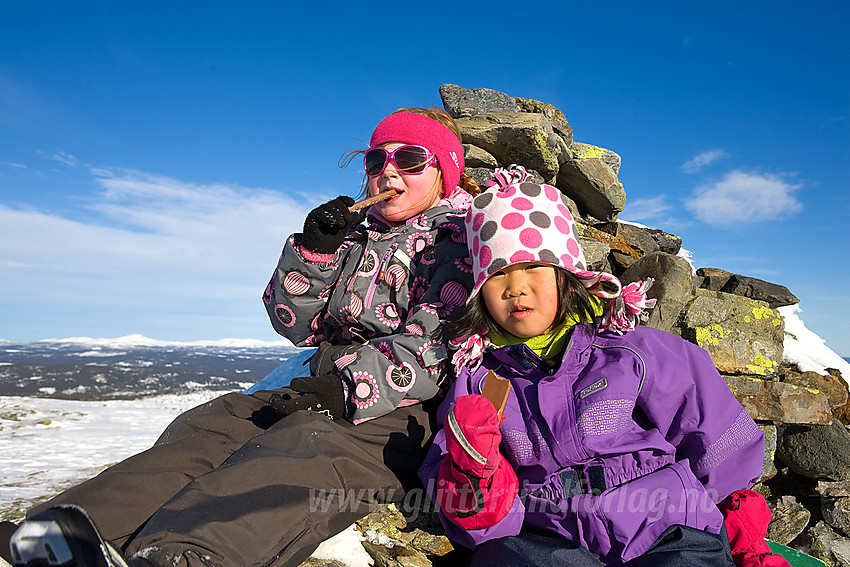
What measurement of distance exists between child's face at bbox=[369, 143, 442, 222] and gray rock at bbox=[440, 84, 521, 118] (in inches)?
128

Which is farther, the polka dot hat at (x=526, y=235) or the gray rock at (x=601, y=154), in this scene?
the gray rock at (x=601, y=154)

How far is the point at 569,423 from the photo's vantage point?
2.45m

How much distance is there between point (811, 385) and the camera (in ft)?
15.0

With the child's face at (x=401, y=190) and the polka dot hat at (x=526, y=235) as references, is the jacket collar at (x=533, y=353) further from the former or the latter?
the child's face at (x=401, y=190)

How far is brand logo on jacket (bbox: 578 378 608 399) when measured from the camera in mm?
2467

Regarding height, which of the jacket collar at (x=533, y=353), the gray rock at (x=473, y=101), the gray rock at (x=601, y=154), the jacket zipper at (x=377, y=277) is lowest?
the jacket collar at (x=533, y=353)

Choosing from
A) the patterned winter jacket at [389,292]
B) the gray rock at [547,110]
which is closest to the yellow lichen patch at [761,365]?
the patterned winter jacket at [389,292]

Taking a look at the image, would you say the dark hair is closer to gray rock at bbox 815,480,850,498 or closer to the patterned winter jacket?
the patterned winter jacket

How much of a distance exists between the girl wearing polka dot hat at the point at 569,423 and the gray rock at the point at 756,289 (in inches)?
133

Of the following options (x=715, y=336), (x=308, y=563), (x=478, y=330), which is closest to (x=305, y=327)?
(x=478, y=330)

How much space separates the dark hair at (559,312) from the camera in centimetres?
280

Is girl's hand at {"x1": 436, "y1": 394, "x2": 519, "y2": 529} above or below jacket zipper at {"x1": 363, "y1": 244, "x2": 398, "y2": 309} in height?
below

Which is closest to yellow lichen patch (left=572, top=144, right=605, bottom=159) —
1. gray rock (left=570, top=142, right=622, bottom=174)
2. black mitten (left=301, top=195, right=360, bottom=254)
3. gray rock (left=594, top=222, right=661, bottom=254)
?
gray rock (left=570, top=142, right=622, bottom=174)

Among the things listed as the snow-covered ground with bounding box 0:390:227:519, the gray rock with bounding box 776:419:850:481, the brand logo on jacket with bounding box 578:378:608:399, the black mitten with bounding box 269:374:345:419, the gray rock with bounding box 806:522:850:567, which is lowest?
the snow-covered ground with bounding box 0:390:227:519
